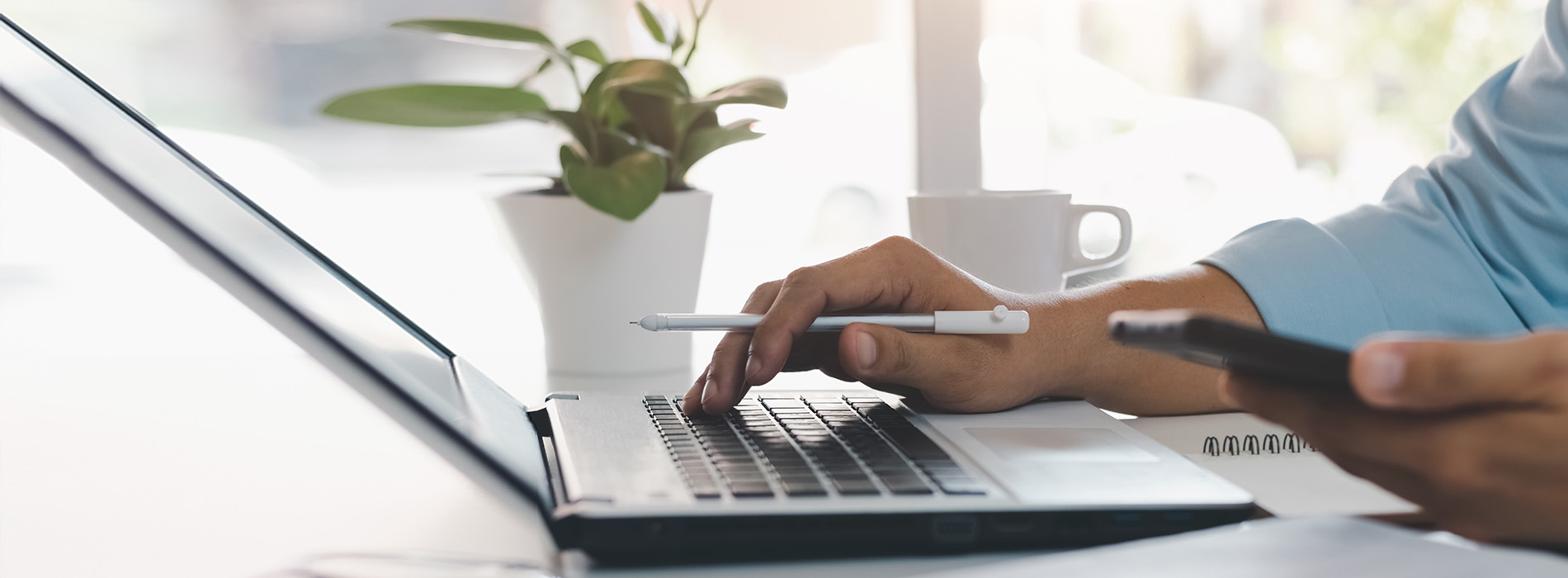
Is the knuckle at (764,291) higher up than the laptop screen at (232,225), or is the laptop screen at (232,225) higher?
the laptop screen at (232,225)

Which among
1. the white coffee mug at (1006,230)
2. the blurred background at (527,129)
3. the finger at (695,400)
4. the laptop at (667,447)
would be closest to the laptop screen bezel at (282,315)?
the laptop at (667,447)

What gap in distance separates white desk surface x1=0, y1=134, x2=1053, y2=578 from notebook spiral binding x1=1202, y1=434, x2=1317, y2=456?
0.26m

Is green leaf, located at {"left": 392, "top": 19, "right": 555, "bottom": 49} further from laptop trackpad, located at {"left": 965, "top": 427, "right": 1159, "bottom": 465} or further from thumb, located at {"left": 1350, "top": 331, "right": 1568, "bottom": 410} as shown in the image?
thumb, located at {"left": 1350, "top": 331, "right": 1568, "bottom": 410}

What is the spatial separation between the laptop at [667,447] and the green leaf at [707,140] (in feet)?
0.97

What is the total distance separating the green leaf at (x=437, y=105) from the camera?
0.75 m

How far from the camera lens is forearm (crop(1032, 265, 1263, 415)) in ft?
1.97

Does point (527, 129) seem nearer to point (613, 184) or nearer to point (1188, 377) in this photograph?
point (613, 184)

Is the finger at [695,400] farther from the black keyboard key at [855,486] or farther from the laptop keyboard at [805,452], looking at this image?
the black keyboard key at [855,486]

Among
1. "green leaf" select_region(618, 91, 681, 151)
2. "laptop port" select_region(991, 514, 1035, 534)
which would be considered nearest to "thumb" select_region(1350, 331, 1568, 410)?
"laptop port" select_region(991, 514, 1035, 534)

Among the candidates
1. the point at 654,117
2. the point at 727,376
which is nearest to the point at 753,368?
the point at 727,376

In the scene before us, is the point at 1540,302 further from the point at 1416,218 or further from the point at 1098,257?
the point at 1098,257

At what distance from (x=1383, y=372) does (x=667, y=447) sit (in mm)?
246

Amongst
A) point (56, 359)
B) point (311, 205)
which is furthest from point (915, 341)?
point (311, 205)

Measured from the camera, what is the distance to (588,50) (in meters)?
0.87
